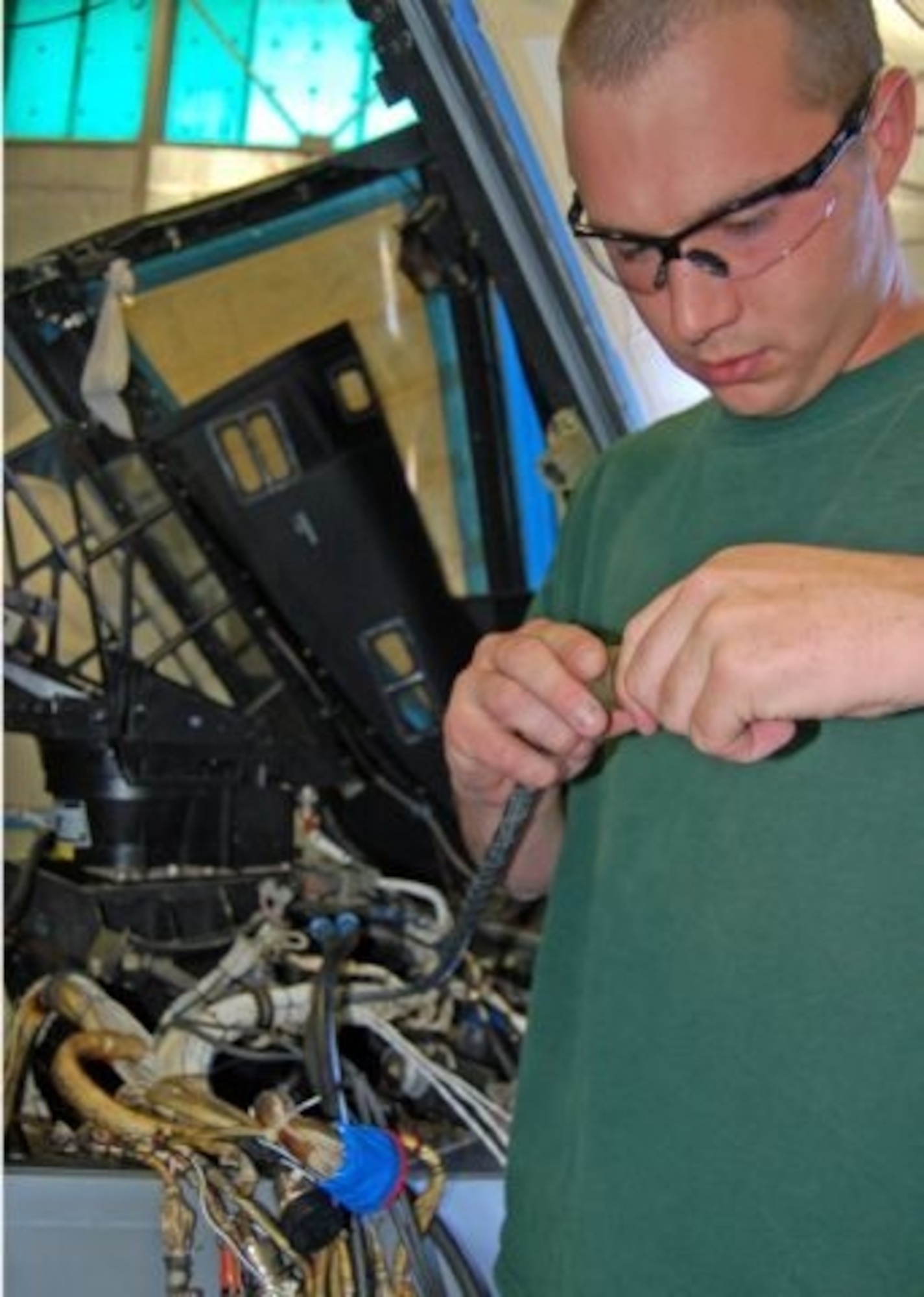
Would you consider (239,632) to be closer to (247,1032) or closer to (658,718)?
(247,1032)

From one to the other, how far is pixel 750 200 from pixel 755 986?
0.50m

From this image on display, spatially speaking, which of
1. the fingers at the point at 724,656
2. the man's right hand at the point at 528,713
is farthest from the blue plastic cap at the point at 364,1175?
the fingers at the point at 724,656

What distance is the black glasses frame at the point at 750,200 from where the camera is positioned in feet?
3.10

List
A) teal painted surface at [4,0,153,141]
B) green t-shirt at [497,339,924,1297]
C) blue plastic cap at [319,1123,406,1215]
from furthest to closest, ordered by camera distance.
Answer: teal painted surface at [4,0,153,141], blue plastic cap at [319,1123,406,1215], green t-shirt at [497,339,924,1297]

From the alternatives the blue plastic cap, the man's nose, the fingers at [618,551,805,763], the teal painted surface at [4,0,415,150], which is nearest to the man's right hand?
the fingers at [618,551,805,763]

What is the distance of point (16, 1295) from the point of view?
51.9 inches

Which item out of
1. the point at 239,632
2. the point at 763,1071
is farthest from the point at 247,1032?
the point at 763,1071

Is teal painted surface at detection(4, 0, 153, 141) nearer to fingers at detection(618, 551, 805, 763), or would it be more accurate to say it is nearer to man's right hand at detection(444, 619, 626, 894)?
man's right hand at detection(444, 619, 626, 894)

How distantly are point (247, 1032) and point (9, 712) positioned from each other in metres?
0.65

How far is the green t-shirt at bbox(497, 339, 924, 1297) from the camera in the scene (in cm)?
88

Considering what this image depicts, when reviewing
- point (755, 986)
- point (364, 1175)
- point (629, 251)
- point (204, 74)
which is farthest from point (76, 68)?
point (755, 986)

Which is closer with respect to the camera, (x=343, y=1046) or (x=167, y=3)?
(x=343, y=1046)

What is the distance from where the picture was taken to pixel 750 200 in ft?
3.09

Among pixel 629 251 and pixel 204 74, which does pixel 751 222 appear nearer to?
pixel 629 251
